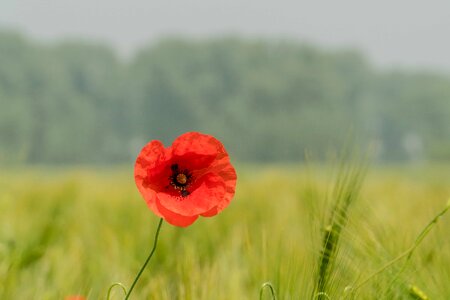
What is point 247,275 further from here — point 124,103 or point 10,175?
point 124,103

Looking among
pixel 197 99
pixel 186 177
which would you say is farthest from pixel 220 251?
pixel 197 99

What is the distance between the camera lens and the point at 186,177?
0.50 meters

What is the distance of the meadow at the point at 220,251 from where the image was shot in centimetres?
65

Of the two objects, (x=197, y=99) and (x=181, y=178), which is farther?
(x=197, y=99)

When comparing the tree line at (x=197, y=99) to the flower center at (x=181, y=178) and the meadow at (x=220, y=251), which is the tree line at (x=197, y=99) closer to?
the meadow at (x=220, y=251)

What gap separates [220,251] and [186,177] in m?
0.94

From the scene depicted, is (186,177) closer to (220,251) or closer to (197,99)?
(220,251)

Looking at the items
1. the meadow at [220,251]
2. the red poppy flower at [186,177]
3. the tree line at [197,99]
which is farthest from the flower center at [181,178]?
the tree line at [197,99]

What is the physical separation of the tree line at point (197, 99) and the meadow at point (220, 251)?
60.9ft

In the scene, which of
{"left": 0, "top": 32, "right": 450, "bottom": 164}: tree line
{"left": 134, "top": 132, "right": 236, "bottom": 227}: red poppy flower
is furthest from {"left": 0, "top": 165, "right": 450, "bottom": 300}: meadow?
{"left": 0, "top": 32, "right": 450, "bottom": 164}: tree line

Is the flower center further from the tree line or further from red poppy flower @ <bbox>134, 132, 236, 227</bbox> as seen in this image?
the tree line

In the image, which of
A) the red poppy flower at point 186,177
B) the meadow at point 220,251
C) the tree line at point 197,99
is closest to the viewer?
the red poppy flower at point 186,177

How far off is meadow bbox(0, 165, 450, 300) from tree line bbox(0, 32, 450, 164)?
18562mm

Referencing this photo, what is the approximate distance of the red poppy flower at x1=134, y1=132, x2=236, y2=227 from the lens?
459 mm
